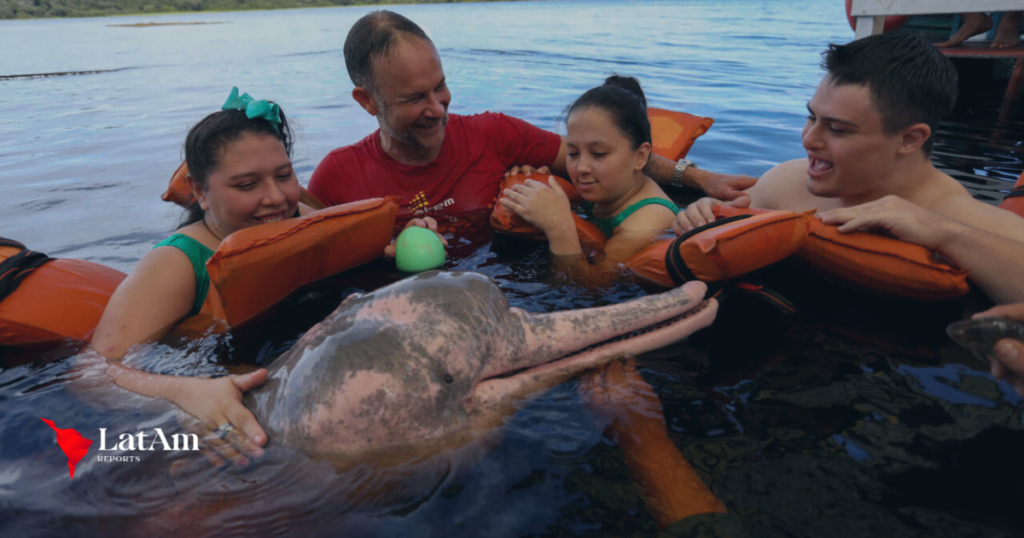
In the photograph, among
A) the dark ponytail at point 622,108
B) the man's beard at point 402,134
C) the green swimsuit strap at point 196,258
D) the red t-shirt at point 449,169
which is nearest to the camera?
the green swimsuit strap at point 196,258

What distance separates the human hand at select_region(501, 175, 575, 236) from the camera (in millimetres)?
4449

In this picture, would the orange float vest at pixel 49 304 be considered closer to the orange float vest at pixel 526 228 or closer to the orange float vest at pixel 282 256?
the orange float vest at pixel 282 256

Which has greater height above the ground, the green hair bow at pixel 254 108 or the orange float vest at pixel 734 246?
the green hair bow at pixel 254 108

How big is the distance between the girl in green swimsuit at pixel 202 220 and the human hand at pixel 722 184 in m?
3.64

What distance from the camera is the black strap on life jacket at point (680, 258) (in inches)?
132

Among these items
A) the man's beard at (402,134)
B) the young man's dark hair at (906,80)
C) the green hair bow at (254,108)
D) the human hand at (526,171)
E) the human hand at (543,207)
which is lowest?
the human hand at (543,207)

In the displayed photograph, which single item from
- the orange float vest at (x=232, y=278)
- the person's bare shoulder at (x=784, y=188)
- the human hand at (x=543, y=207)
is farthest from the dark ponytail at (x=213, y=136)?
the person's bare shoulder at (x=784, y=188)

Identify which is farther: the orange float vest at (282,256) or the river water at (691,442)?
the orange float vest at (282,256)

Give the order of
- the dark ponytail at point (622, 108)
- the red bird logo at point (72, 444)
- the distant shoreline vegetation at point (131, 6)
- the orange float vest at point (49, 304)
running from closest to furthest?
the red bird logo at point (72, 444) < the orange float vest at point (49, 304) < the dark ponytail at point (622, 108) < the distant shoreline vegetation at point (131, 6)

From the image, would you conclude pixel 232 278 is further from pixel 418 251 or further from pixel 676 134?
pixel 676 134

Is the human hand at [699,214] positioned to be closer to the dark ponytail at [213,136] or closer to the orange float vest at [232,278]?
the orange float vest at [232,278]

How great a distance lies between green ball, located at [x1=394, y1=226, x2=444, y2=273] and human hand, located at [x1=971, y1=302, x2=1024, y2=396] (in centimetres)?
299

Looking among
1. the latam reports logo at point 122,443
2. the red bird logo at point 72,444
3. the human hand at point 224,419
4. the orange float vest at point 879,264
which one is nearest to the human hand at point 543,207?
the orange float vest at point 879,264

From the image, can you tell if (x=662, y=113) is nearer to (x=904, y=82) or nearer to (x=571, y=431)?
(x=904, y=82)
